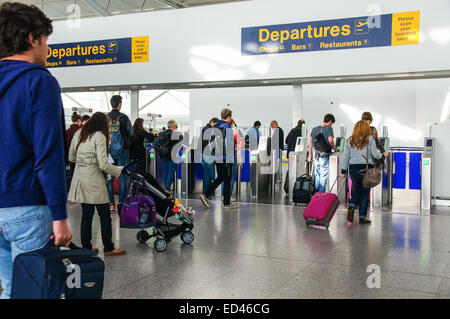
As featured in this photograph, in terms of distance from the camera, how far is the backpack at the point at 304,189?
8.62m

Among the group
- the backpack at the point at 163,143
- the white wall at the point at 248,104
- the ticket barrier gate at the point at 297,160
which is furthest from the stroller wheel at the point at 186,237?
the white wall at the point at 248,104

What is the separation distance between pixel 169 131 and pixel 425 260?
5.50 m

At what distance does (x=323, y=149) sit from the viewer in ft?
28.6

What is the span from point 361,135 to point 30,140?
18.1ft

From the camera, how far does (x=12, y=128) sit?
187cm

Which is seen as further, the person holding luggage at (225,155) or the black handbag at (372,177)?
the person holding luggage at (225,155)

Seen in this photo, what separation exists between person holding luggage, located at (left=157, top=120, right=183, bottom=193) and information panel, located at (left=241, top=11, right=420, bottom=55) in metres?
2.09

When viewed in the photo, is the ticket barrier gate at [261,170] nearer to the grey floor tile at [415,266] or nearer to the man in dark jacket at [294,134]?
the man in dark jacket at [294,134]

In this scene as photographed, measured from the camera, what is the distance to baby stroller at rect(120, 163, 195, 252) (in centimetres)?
501

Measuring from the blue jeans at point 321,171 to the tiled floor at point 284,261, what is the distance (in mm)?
1749

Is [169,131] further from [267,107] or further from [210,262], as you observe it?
[267,107]

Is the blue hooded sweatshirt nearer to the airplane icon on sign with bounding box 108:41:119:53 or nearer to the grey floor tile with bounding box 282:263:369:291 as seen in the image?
the grey floor tile with bounding box 282:263:369:291

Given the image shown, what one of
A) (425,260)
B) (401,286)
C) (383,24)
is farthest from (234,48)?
(401,286)

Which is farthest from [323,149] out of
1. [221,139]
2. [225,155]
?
[221,139]
